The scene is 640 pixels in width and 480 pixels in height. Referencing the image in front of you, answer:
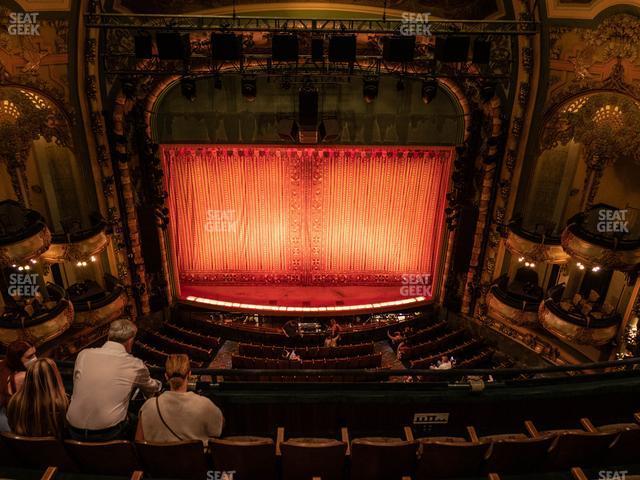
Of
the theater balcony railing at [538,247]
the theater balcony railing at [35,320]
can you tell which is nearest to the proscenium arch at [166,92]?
the theater balcony railing at [538,247]

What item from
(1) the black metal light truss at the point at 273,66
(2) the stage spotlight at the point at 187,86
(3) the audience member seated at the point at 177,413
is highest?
(1) the black metal light truss at the point at 273,66

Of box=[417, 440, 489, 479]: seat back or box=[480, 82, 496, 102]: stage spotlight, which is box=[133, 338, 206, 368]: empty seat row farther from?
box=[480, 82, 496, 102]: stage spotlight

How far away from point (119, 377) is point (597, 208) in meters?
9.79

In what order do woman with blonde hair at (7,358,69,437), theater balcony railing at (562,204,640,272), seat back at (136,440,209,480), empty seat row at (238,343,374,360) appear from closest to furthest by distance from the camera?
woman with blonde hair at (7,358,69,437), seat back at (136,440,209,480), theater balcony railing at (562,204,640,272), empty seat row at (238,343,374,360)

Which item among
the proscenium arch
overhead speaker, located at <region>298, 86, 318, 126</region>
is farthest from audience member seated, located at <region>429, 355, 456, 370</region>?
overhead speaker, located at <region>298, 86, 318, 126</region>

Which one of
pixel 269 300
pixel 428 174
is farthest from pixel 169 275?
pixel 428 174

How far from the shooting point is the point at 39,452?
3.64 metres

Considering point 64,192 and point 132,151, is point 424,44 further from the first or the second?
point 64,192

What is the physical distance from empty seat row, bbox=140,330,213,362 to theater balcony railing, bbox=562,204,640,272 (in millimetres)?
7812

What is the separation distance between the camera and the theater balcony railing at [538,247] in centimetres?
1055

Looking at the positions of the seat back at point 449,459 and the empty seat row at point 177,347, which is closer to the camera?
the seat back at point 449,459

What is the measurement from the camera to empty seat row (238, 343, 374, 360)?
36.9ft

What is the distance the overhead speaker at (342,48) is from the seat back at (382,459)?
6474mm

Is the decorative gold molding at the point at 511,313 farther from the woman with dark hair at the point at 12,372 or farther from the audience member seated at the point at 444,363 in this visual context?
the woman with dark hair at the point at 12,372
